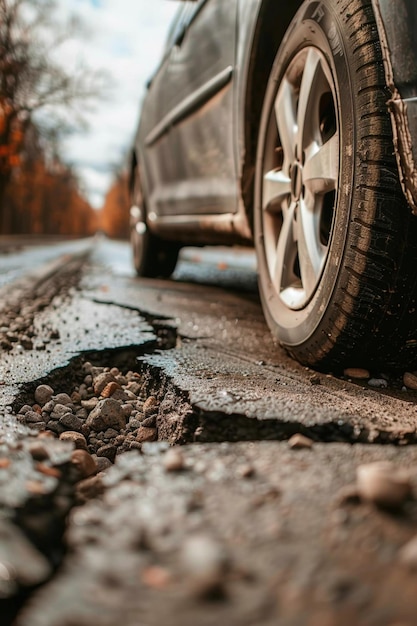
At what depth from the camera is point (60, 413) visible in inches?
58.3

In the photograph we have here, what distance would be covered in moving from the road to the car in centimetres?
19

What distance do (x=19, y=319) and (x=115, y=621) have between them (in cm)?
205

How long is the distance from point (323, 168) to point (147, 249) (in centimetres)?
278

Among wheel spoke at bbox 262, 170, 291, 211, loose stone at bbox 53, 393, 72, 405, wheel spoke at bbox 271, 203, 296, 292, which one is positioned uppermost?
wheel spoke at bbox 262, 170, 291, 211

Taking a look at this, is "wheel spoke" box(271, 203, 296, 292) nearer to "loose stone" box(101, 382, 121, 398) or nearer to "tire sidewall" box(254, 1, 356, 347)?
"tire sidewall" box(254, 1, 356, 347)

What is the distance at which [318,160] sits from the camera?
1544mm

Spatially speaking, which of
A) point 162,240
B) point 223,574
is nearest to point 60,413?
point 223,574

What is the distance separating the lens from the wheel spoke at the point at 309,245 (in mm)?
1568

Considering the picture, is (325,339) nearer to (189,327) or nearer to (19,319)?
(189,327)

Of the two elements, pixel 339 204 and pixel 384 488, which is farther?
pixel 339 204

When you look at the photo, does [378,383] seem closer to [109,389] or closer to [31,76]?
[109,389]

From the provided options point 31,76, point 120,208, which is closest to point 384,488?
point 31,76

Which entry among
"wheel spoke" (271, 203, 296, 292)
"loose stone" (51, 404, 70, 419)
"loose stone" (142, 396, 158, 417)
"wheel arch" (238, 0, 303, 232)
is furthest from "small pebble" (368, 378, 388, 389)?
"wheel arch" (238, 0, 303, 232)

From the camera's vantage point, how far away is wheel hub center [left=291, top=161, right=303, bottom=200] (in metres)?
1.70
